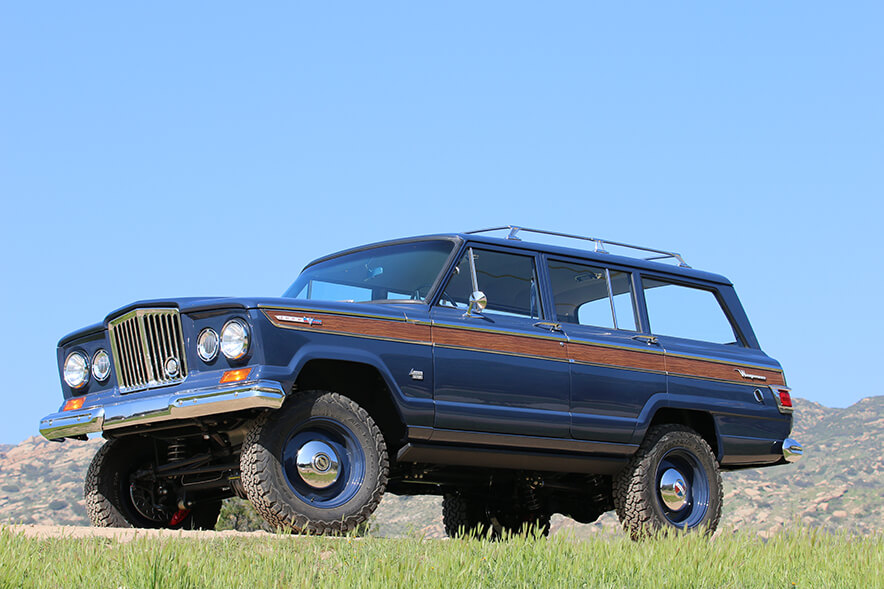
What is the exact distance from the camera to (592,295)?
8859 mm

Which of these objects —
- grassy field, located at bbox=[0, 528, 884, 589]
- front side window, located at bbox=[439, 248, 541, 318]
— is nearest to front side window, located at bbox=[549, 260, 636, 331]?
front side window, located at bbox=[439, 248, 541, 318]

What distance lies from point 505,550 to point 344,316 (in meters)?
1.91

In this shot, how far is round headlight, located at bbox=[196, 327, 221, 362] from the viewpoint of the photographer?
6.71 meters

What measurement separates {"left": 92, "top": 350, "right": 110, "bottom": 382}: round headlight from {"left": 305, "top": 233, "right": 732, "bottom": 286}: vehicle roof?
202cm

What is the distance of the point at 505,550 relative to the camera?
583 centimetres

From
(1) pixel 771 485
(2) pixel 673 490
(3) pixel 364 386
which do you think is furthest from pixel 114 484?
(1) pixel 771 485

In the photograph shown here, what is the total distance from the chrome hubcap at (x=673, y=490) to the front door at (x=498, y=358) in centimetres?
125

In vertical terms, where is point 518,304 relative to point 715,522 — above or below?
above

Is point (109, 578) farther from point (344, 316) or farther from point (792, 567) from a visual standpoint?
point (792, 567)

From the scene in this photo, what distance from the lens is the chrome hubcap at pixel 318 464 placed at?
664 cm

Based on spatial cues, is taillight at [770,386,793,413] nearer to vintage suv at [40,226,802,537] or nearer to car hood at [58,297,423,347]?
vintage suv at [40,226,802,537]

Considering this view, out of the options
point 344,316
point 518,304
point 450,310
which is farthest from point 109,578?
point 518,304

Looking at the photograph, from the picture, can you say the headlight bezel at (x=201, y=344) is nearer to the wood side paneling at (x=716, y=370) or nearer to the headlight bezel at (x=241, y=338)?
the headlight bezel at (x=241, y=338)

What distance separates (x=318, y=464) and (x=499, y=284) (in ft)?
7.28
